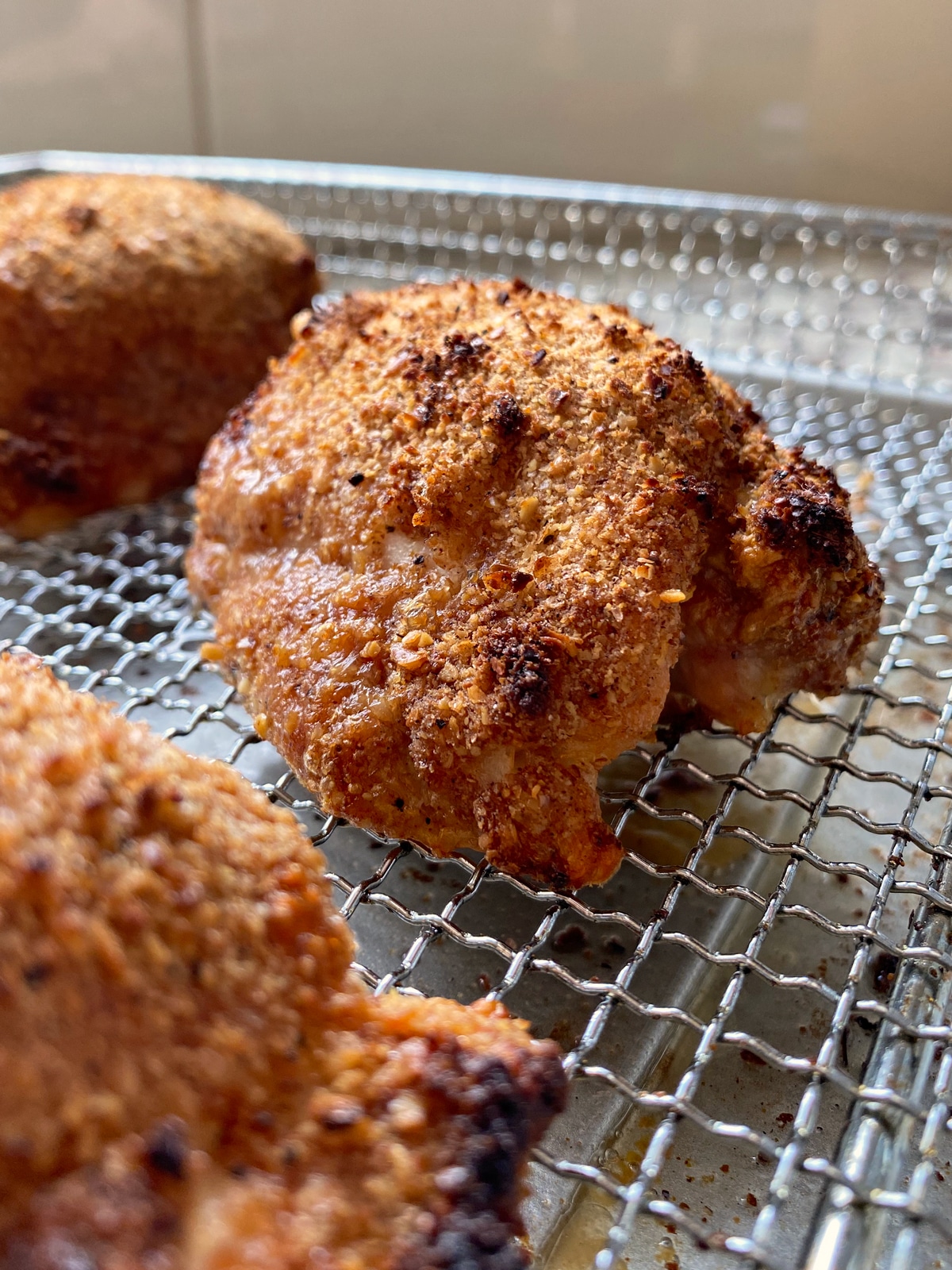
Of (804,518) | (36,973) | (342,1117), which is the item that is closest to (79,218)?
(804,518)

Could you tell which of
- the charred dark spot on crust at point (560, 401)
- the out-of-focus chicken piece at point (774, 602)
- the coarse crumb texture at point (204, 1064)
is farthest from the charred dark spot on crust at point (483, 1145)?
the charred dark spot on crust at point (560, 401)

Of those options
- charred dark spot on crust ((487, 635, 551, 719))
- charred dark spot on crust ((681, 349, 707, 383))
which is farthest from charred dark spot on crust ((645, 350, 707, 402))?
charred dark spot on crust ((487, 635, 551, 719))

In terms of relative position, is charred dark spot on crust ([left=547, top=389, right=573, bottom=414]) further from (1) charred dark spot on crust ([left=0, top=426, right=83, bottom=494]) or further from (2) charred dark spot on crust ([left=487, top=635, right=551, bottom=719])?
(1) charred dark spot on crust ([left=0, top=426, right=83, bottom=494])

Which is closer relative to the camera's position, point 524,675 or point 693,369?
point 524,675

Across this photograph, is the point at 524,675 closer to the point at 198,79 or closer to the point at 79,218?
the point at 79,218

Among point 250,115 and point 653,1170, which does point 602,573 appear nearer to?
point 653,1170

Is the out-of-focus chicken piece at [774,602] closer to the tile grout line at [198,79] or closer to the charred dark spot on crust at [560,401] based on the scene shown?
the charred dark spot on crust at [560,401]
